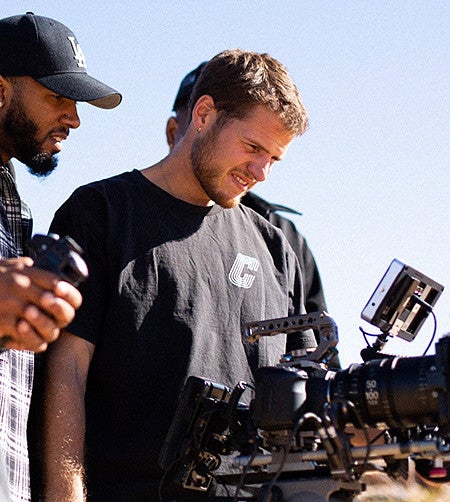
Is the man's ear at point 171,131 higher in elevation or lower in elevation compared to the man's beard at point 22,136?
lower

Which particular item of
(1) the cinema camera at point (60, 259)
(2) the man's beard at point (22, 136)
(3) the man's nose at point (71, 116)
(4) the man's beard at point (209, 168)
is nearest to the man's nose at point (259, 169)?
(4) the man's beard at point (209, 168)

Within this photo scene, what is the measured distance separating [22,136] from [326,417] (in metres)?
1.59

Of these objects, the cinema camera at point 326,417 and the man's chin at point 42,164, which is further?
the man's chin at point 42,164

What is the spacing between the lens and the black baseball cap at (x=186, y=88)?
5.60 metres

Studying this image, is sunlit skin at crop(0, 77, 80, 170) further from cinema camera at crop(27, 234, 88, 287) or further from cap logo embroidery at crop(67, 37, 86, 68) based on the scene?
cinema camera at crop(27, 234, 88, 287)

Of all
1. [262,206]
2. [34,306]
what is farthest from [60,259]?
[262,206]

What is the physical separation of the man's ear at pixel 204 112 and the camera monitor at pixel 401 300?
116 cm

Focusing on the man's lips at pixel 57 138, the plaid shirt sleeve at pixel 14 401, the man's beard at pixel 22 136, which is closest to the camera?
the plaid shirt sleeve at pixel 14 401

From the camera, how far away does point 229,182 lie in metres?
4.39

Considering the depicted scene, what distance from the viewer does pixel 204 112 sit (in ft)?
15.1

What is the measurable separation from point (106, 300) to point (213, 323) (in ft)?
1.39

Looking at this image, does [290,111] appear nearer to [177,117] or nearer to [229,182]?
[229,182]

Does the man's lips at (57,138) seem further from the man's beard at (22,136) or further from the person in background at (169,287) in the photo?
the person in background at (169,287)

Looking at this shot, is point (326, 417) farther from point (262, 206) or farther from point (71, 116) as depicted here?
point (262, 206)
